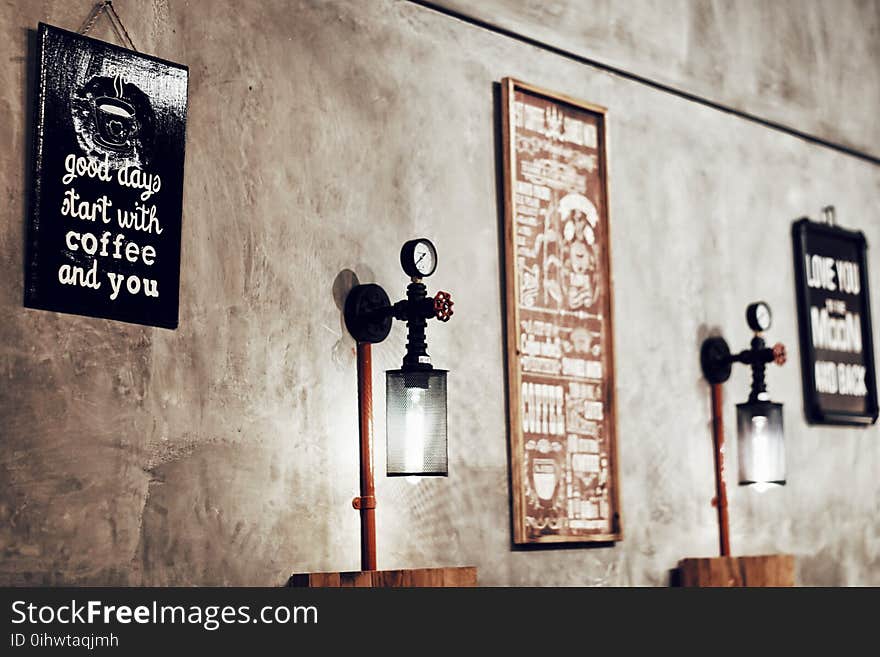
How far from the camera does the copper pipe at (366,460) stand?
10.5 feet

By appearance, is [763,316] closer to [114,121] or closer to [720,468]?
[720,468]

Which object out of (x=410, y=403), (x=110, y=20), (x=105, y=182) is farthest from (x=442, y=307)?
(x=110, y=20)

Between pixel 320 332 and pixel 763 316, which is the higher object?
pixel 763 316

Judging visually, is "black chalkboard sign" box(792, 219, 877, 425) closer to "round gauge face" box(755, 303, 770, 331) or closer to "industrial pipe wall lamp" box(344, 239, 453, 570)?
"round gauge face" box(755, 303, 770, 331)

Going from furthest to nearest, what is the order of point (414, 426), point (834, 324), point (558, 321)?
point (834, 324) < point (558, 321) < point (414, 426)

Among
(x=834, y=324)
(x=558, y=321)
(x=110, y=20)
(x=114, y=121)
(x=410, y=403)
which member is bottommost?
(x=410, y=403)

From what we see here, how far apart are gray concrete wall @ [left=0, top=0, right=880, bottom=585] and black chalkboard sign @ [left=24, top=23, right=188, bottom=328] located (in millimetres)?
45

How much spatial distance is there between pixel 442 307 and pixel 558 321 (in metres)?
0.76

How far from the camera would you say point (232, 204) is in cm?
315

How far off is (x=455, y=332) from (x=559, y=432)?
50 cm

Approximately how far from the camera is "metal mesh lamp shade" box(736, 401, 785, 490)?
4383mm

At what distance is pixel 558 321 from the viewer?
3918 millimetres

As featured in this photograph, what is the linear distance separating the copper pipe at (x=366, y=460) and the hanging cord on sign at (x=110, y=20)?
3.25 feet
